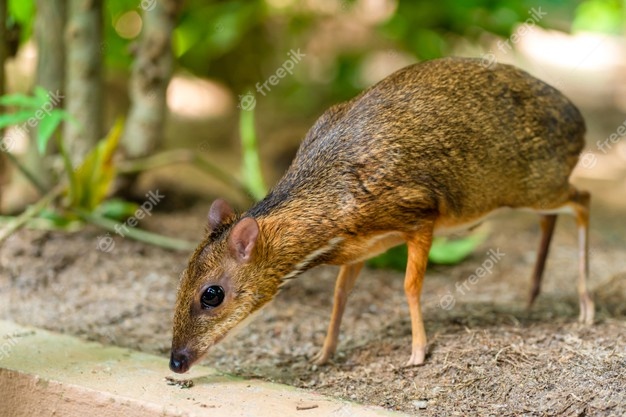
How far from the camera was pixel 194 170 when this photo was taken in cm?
1074

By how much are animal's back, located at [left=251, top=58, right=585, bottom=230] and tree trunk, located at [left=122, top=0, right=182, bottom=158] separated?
2.68 meters

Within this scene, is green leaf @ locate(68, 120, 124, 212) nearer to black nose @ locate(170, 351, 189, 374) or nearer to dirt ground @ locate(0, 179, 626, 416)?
dirt ground @ locate(0, 179, 626, 416)

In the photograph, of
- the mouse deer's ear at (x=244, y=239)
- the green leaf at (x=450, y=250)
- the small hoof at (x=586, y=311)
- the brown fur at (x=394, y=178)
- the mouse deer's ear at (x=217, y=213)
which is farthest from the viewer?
the green leaf at (x=450, y=250)

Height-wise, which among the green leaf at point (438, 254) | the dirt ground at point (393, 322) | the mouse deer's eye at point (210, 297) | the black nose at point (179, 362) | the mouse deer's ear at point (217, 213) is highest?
the mouse deer's ear at point (217, 213)

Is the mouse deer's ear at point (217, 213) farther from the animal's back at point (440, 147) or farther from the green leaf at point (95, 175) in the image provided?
the green leaf at point (95, 175)

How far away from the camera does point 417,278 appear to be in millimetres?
4898

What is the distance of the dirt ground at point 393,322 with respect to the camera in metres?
4.50

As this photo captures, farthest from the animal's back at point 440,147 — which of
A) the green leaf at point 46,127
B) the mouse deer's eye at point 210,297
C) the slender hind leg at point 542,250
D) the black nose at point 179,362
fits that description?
the green leaf at point 46,127

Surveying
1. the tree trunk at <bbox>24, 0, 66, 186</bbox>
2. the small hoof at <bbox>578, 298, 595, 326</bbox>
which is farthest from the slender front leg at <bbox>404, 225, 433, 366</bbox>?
the tree trunk at <bbox>24, 0, 66, 186</bbox>

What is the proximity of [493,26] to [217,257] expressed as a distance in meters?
4.42

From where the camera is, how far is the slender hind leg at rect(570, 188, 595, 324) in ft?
18.3

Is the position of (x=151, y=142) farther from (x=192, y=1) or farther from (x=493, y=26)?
(x=192, y=1)

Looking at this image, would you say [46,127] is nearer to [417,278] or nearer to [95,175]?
[95,175]

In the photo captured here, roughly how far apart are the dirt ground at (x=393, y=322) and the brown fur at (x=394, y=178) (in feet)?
1.42
